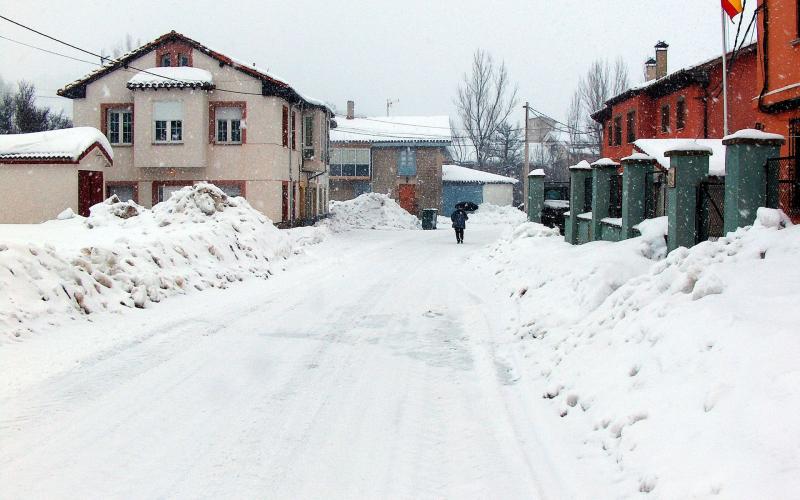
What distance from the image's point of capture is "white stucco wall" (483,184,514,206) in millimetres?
58594

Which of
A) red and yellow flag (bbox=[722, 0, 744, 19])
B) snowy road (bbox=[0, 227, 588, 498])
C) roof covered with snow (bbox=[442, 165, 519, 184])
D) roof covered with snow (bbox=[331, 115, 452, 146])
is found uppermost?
roof covered with snow (bbox=[331, 115, 452, 146])

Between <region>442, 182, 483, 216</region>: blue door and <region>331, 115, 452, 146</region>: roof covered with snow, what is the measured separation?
5.27m

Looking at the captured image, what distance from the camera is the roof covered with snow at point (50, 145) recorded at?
26.1m

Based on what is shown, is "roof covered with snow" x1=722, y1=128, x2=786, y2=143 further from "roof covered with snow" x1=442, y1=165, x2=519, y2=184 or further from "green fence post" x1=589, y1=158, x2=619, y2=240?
"roof covered with snow" x1=442, y1=165, x2=519, y2=184

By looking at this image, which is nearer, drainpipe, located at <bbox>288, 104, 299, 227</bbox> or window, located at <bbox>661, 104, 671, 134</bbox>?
window, located at <bbox>661, 104, 671, 134</bbox>

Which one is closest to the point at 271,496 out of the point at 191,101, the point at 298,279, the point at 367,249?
the point at 298,279

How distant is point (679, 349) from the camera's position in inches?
231

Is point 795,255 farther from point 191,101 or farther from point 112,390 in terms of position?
point 191,101

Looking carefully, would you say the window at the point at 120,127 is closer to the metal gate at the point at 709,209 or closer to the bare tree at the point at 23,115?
the bare tree at the point at 23,115

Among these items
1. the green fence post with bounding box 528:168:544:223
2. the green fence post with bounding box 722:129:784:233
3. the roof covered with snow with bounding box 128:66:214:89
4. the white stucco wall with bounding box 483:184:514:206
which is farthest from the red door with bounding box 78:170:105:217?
the white stucco wall with bounding box 483:184:514:206

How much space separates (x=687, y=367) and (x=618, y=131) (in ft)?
114

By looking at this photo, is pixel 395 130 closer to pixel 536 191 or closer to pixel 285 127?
pixel 285 127

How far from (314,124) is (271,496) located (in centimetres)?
3391

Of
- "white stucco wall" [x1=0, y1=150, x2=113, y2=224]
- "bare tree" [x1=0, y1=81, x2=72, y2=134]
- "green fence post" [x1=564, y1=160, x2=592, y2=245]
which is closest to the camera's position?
"green fence post" [x1=564, y1=160, x2=592, y2=245]
